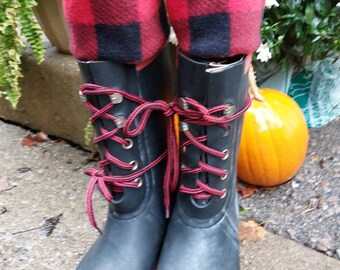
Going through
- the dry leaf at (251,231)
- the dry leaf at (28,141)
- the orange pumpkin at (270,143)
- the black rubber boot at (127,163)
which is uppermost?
the black rubber boot at (127,163)

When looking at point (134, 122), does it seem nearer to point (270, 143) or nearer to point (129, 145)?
point (129, 145)

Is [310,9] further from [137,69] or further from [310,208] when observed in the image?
[137,69]

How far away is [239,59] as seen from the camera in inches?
27.5

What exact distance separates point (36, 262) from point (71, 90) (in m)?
0.46

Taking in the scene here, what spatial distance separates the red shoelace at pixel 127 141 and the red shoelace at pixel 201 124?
30 millimetres

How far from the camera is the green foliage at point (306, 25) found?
1.13 meters

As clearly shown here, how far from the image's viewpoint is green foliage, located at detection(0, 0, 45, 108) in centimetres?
107

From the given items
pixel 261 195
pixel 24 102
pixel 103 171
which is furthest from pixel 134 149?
pixel 24 102

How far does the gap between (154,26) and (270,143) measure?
0.50 metres

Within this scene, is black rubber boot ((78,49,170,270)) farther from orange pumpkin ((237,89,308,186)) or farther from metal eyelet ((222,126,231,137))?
orange pumpkin ((237,89,308,186))

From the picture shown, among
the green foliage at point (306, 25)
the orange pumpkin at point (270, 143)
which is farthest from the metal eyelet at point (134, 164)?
the green foliage at point (306, 25)

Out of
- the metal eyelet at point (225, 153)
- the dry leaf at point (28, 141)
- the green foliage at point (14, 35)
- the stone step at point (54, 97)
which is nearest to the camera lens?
the metal eyelet at point (225, 153)

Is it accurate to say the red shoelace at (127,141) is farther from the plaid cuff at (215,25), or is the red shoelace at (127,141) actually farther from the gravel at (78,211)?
the gravel at (78,211)

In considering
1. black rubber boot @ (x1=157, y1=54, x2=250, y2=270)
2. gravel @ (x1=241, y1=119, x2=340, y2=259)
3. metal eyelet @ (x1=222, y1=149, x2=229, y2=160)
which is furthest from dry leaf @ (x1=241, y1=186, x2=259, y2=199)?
metal eyelet @ (x1=222, y1=149, x2=229, y2=160)
